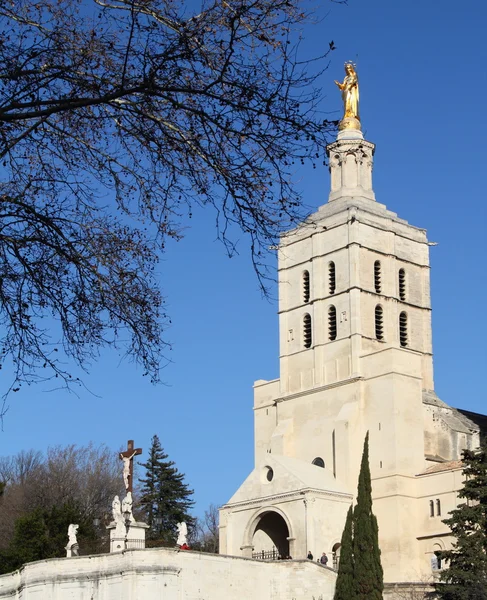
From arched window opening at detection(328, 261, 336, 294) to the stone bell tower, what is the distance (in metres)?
0.05

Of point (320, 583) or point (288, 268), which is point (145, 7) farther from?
point (288, 268)

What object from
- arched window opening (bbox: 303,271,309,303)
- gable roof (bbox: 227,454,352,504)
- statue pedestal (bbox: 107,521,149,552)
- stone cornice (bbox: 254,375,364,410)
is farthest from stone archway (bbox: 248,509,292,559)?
arched window opening (bbox: 303,271,309,303)

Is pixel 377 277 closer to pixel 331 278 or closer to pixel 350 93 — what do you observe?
pixel 331 278

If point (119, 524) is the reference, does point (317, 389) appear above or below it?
above

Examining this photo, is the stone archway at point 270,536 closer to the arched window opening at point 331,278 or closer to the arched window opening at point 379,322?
the arched window opening at point 379,322

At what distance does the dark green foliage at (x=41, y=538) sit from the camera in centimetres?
4709

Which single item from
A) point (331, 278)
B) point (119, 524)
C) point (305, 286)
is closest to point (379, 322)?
point (331, 278)

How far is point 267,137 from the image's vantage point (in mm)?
9336

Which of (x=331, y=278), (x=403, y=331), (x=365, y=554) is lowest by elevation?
(x=365, y=554)

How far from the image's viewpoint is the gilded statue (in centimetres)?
5694

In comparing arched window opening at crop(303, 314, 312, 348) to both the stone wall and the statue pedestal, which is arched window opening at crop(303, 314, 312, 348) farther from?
the statue pedestal

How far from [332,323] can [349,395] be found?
4.26m

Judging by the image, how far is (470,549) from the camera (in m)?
34.1

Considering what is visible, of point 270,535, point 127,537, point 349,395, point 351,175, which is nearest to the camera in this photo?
point 127,537
